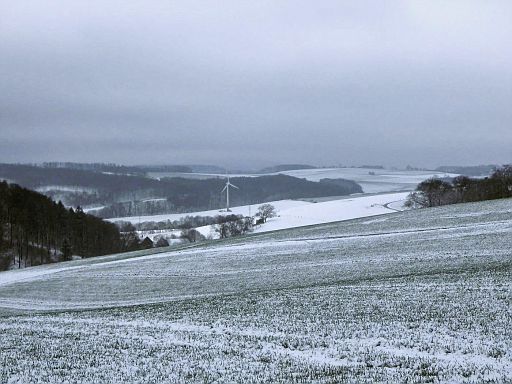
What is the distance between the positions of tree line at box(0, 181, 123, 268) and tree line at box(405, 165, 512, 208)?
77.3m

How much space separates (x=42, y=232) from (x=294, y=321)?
9463cm

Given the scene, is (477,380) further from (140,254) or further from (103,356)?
(140,254)

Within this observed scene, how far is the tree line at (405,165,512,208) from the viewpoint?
370 feet

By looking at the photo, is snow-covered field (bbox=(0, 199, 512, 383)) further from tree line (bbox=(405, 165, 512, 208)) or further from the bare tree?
the bare tree

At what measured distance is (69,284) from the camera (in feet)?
147

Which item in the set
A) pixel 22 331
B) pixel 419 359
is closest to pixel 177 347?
pixel 419 359

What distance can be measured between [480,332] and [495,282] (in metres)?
9.40

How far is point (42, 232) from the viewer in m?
102

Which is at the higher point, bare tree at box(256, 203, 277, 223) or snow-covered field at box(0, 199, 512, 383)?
snow-covered field at box(0, 199, 512, 383)

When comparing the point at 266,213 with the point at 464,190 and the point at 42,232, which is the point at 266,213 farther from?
the point at 42,232

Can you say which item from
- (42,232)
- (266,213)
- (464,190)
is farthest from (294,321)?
(266,213)

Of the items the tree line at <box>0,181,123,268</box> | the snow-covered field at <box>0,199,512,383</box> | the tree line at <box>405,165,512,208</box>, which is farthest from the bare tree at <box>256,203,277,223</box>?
the snow-covered field at <box>0,199,512,383</box>

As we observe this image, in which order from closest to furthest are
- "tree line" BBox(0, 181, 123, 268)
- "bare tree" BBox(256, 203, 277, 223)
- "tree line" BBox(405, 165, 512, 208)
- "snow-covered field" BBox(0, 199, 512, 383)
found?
"snow-covered field" BBox(0, 199, 512, 383)
"tree line" BBox(0, 181, 123, 268)
"tree line" BBox(405, 165, 512, 208)
"bare tree" BBox(256, 203, 277, 223)

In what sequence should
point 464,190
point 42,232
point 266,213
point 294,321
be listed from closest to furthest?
point 294,321, point 42,232, point 464,190, point 266,213
